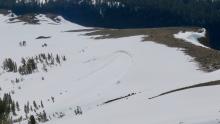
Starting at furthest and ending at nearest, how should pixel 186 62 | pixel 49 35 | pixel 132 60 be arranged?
1. pixel 49 35
2. pixel 132 60
3. pixel 186 62

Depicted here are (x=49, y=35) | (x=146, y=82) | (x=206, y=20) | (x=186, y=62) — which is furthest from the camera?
(x=206, y=20)

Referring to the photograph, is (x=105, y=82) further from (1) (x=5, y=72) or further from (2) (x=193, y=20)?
(2) (x=193, y=20)

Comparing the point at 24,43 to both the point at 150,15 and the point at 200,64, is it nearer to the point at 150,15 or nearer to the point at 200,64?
the point at 200,64

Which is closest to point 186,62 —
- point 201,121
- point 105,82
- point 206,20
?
point 105,82

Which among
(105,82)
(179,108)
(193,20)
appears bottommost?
(193,20)

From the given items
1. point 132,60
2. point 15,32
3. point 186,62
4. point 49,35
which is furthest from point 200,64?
point 15,32

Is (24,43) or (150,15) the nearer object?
(24,43)

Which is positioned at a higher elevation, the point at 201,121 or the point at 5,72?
the point at 201,121
